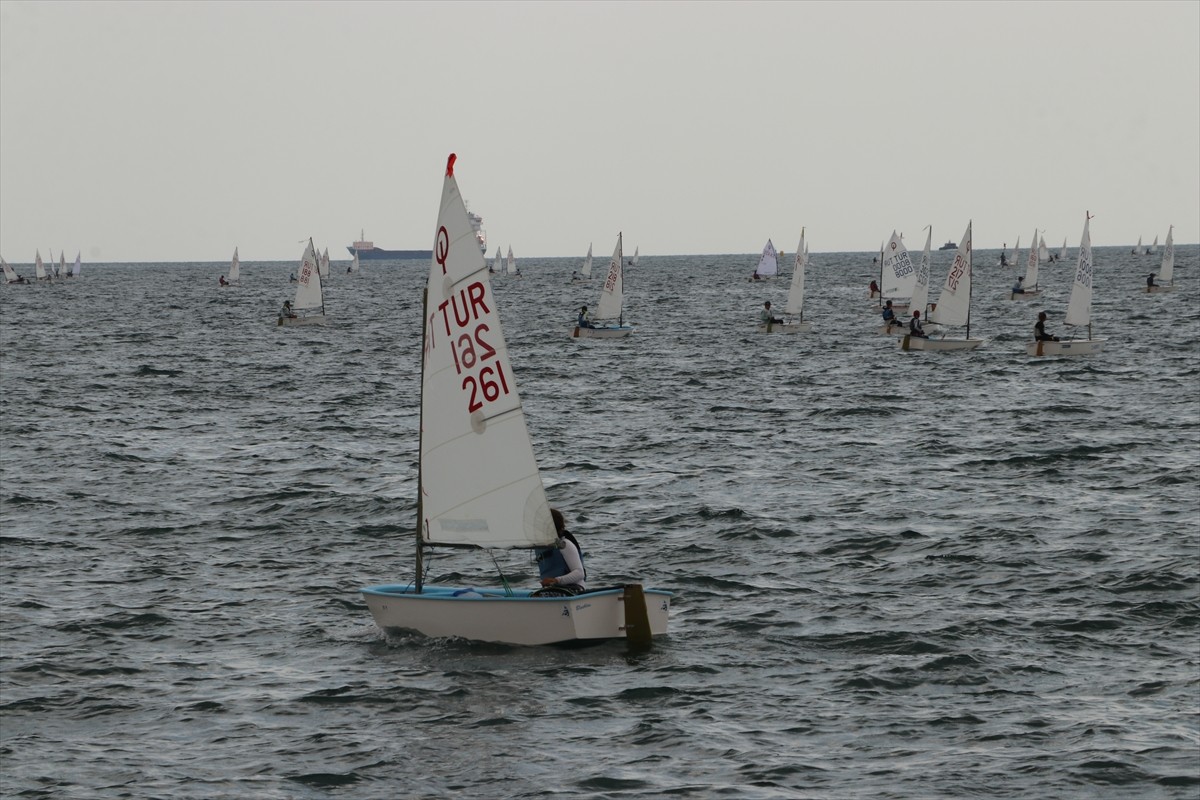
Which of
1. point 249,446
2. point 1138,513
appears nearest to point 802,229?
point 249,446

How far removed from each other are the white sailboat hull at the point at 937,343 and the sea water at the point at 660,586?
449 inches

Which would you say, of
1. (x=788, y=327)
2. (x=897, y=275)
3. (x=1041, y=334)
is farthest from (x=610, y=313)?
(x=1041, y=334)

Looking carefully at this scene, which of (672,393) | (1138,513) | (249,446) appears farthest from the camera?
(672,393)

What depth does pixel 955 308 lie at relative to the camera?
63.2 meters

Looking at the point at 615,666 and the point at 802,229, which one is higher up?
the point at 802,229

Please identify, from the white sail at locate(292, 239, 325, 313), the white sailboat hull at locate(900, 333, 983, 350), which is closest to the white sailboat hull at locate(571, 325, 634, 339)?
the white sailboat hull at locate(900, 333, 983, 350)

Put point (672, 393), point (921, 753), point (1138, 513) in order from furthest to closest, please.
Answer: point (672, 393) < point (1138, 513) < point (921, 753)

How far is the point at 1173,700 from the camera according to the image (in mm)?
16750

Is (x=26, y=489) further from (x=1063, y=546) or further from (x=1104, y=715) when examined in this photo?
(x=1104, y=715)

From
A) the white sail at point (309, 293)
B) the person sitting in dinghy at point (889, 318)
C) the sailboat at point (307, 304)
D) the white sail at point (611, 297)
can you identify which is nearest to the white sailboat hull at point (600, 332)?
the white sail at point (611, 297)

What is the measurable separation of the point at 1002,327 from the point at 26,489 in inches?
2328

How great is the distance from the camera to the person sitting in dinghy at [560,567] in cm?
1909

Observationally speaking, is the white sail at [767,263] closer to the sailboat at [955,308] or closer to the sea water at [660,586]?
the sailboat at [955,308]

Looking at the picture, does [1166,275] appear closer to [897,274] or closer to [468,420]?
[897,274]
